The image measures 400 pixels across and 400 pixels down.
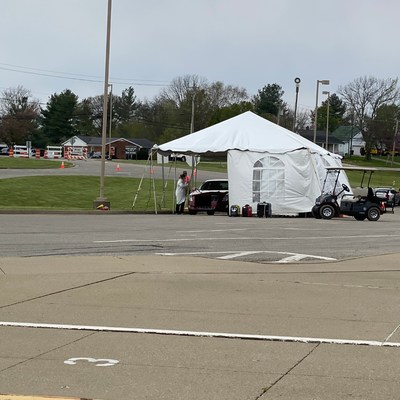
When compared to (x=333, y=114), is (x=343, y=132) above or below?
below

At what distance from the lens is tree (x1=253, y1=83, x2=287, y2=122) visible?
123m

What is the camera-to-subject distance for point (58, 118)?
128500 millimetres

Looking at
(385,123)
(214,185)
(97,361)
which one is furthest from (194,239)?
(385,123)

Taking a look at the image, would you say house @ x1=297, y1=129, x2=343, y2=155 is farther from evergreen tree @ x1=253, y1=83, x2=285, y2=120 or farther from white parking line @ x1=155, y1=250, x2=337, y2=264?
white parking line @ x1=155, y1=250, x2=337, y2=264

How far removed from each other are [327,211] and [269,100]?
101 meters

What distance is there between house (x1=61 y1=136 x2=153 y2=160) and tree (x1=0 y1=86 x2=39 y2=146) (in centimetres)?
764

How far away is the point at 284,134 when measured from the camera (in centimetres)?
2898

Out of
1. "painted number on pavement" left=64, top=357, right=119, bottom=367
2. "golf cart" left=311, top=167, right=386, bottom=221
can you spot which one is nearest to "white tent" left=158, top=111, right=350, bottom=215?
"golf cart" left=311, top=167, right=386, bottom=221

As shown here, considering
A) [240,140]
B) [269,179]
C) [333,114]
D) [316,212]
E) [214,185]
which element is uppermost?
[333,114]

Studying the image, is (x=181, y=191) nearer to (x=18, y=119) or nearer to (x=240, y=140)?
(x=240, y=140)

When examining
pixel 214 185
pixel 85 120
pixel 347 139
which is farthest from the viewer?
pixel 347 139

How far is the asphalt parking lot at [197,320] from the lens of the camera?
16.9 feet

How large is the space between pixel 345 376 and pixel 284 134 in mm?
24194

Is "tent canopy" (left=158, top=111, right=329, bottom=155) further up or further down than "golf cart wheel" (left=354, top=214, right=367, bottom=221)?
further up
